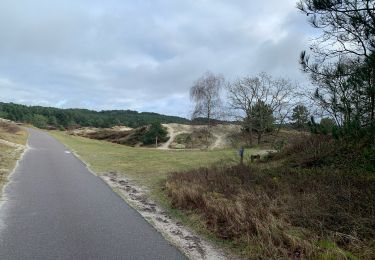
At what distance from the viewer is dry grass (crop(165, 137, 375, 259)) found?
5812 millimetres

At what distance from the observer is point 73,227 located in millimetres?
7273

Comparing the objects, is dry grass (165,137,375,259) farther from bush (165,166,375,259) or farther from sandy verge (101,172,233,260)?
sandy verge (101,172,233,260)

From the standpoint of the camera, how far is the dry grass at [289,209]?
581 centimetres

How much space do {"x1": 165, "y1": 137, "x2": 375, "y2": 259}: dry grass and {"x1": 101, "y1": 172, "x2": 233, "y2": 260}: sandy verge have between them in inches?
17.0

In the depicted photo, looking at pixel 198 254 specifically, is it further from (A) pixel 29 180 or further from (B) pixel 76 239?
(A) pixel 29 180

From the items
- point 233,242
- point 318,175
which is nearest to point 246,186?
point 318,175

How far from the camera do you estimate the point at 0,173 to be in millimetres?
14508

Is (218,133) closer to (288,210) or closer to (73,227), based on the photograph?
(288,210)

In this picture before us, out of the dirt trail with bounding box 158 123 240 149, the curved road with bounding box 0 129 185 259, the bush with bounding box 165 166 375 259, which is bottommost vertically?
the curved road with bounding box 0 129 185 259

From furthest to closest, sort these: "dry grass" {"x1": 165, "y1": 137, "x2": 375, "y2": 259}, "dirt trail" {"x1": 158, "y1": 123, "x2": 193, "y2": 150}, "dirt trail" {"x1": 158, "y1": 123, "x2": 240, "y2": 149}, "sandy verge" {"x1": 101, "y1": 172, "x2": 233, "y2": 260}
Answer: "dirt trail" {"x1": 158, "y1": 123, "x2": 193, "y2": 150}
"dirt trail" {"x1": 158, "y1": 123, "x2": 240, "y2": 149}
"sandy verge" {"x1": 101, "y1": 172, "x2": 233, "y2": 260}
"dry grass" {"x1": 165, "y1": 137, "x2": 375, "y2": 259}

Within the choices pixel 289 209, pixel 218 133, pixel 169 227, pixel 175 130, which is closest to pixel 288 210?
pixel 289 209

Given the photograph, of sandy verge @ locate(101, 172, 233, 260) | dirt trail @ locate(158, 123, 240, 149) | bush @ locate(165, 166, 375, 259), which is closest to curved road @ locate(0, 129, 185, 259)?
sandy verge @ locate(101, 172, 233, 260)

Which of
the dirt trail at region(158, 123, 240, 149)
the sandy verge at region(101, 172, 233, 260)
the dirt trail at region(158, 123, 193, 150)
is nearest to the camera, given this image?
the sandy verge at region(101, 172, 233, 260)

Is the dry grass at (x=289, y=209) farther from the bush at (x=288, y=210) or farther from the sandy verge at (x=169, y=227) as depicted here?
the sandy verge at (x=169, y=227)
